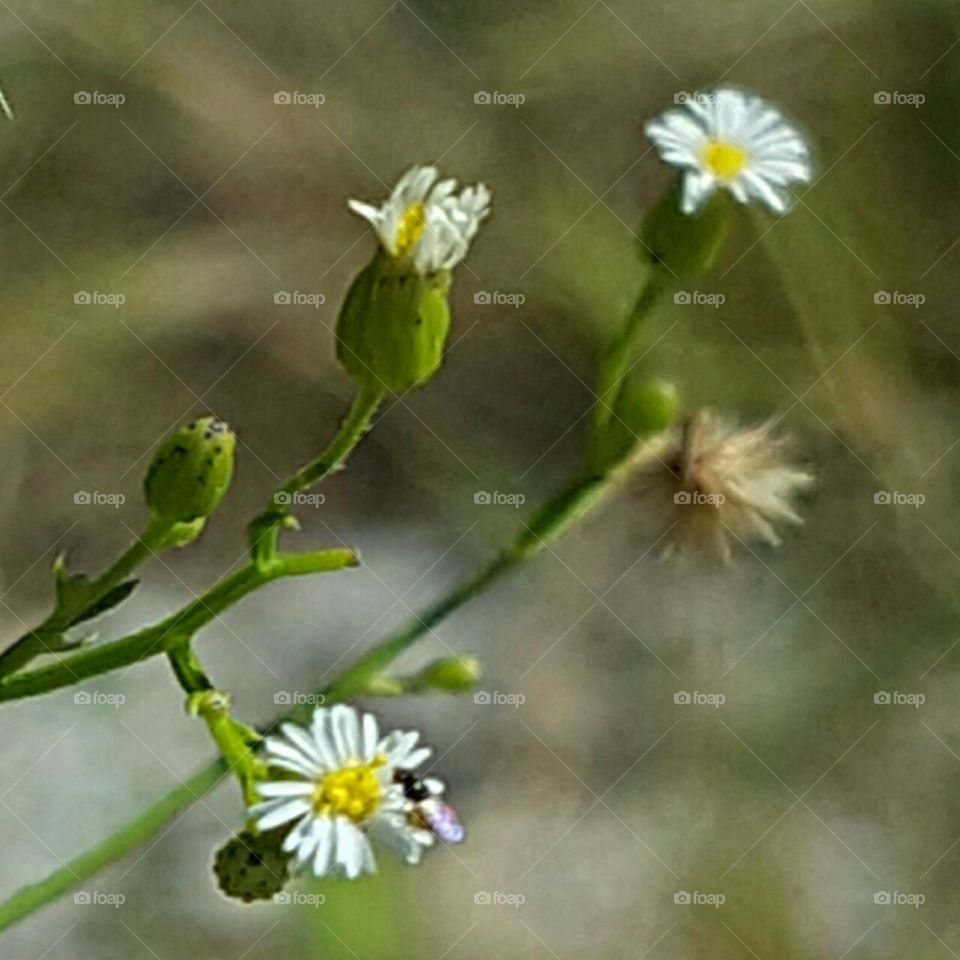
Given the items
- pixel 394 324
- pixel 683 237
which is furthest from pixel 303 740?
pixel 683 237

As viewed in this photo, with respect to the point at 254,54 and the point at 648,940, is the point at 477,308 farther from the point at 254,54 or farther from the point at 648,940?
the point at 648,940

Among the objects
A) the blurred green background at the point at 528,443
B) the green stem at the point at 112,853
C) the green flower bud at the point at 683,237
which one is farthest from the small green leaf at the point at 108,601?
the blurred green background at the point at 528,443

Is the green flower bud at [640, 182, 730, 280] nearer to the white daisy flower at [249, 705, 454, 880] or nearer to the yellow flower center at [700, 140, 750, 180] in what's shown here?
the yellow flower center at [700, 140, 750, 180]

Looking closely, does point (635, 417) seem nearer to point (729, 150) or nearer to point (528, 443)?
point (729, 150)

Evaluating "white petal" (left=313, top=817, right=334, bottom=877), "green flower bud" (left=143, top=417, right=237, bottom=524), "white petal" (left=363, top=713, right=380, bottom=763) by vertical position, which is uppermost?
"green flower bud" (left=143, top=417, right=237, bottom=524)

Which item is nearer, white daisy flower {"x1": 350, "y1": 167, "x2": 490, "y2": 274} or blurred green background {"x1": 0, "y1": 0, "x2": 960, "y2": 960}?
white daisy flower {"x1": 350, "y1": 167, "x2": 490, "y2": 274}

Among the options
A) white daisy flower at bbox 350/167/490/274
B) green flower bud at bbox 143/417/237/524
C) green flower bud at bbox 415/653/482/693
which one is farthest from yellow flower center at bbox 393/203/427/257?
green flower bud at bbox 415/653/482/693

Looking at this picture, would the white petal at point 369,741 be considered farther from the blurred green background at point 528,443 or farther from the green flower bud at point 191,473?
the blurred green background at point 528,443
